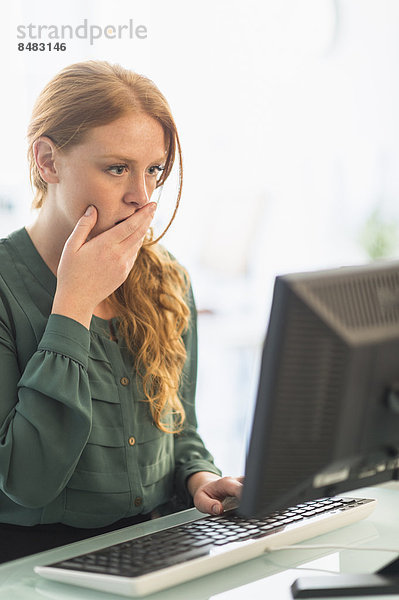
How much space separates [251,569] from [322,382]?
32 centimetres

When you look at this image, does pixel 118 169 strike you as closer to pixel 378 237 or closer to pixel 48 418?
pixel 48 418

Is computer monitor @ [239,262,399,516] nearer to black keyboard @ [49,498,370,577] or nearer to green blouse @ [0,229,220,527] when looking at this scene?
black keyboard @ [49,498,370,577]

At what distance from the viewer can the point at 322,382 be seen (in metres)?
0.82

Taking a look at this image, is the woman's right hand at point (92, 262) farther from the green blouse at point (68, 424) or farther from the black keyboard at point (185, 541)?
the black keyboard at point (185, 541)

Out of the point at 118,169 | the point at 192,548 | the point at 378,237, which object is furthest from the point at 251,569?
the point at 378,237

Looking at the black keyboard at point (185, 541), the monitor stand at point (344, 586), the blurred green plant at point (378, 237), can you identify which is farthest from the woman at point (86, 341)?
the blurred green plant at point (378, 237)

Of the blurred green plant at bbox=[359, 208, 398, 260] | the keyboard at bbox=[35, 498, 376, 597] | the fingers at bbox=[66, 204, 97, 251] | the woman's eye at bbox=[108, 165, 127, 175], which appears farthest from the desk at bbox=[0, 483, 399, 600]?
the blurred green plant at bbox=[359, 208, 398, 260]

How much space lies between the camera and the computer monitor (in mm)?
799

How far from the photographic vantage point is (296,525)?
1073 mm

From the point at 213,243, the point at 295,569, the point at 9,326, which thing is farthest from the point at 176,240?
the point at 295,569

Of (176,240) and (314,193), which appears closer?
(176,240)

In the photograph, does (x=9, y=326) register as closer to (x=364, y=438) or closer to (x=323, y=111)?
(x=364, y=438)

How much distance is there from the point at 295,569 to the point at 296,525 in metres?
0.10

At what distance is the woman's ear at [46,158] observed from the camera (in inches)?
53.1
